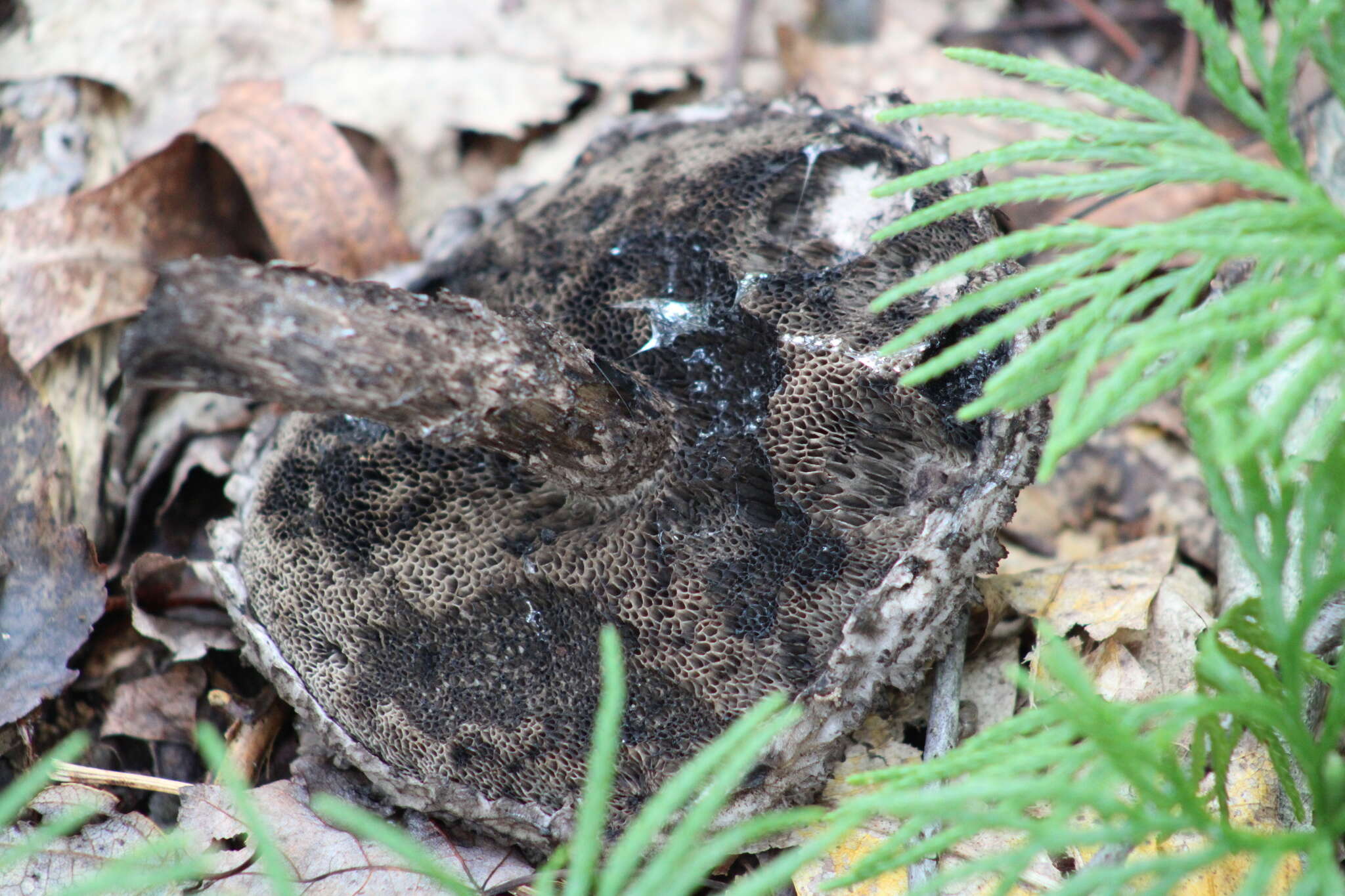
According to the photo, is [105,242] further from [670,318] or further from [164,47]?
[670,318]

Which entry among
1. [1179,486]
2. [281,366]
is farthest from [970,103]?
[1179,486]

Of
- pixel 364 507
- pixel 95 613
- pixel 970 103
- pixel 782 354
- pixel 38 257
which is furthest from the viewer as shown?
pixel 38 257

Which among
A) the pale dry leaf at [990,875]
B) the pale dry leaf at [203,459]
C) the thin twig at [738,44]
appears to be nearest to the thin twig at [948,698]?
the pale dry leaf at [990,875]

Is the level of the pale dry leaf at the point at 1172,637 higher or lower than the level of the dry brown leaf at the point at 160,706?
higher

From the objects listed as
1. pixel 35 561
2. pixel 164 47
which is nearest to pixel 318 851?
pixel 35 561

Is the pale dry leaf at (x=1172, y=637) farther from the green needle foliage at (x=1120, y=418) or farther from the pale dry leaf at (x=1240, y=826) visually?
the green needle foliage at (x=1120, y=418)

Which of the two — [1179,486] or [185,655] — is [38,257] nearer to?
[185,655]
